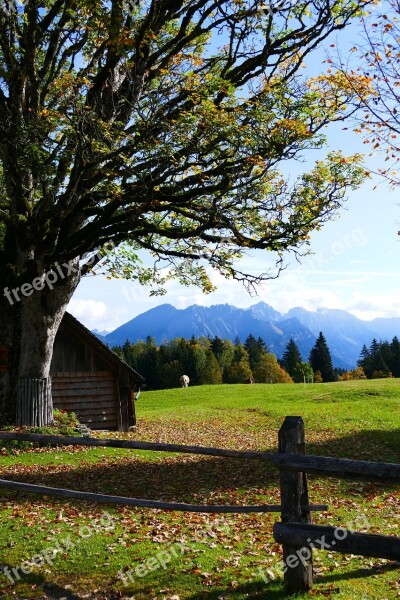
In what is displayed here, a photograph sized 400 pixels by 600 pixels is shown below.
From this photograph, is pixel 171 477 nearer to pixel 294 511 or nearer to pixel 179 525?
pixel 179 525

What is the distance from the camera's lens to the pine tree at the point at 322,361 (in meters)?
98.0

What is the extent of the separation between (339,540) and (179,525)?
4.49m

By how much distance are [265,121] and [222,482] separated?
33.2ft

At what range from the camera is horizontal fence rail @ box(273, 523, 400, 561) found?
5496 millimetres

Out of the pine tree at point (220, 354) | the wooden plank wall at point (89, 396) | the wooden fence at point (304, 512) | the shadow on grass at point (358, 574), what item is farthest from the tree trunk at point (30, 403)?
the pine tree at point (220, 354)

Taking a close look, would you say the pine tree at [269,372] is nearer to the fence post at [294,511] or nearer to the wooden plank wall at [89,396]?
the wooden plank wall at [89,396]

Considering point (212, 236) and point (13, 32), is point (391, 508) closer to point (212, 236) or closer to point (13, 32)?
point (212, 236)

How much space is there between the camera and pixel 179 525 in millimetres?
9555

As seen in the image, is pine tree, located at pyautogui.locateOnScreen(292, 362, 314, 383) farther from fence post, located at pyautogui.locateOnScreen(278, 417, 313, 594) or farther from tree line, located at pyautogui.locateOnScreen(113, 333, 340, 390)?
fence post, located at pyautogui.locateOnScreen(278, 417, 313, 594)

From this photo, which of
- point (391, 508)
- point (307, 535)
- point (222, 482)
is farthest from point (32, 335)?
point (307, 535)

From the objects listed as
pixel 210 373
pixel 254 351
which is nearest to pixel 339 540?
pixel 210 373

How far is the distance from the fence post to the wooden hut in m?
20.6

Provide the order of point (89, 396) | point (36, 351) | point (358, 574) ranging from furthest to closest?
→ 1. point (89, 396)
2. point (36, 351)
3. point (358, 574)

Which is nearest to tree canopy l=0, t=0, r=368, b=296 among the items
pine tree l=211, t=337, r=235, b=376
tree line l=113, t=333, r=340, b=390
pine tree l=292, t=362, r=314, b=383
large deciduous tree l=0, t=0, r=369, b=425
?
large deciduous tree l=0, t=0, r=369, b=425
